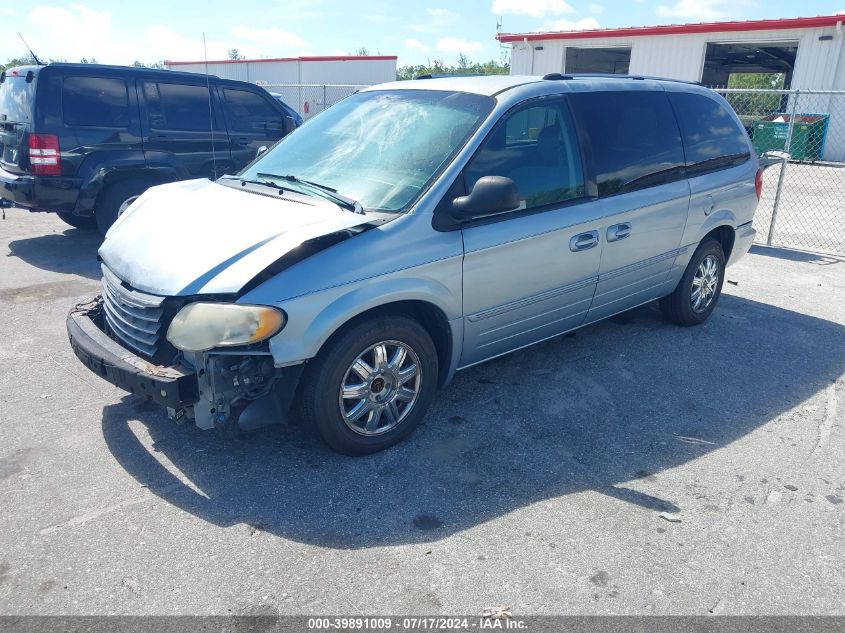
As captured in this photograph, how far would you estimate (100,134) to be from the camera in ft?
24.8

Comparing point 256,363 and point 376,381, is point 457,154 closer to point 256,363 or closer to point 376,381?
point 376,381

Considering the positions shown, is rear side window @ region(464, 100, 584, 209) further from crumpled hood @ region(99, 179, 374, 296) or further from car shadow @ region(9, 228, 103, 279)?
car shadow @ region(9, 228, 103, 279)

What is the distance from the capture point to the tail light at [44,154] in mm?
7223

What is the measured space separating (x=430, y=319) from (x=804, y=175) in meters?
17.9

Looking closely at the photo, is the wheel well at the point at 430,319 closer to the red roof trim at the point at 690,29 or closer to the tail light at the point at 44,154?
the tail light at the point at 44,154

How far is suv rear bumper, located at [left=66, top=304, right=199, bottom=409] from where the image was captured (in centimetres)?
314

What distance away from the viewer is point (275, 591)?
2713 millimetres

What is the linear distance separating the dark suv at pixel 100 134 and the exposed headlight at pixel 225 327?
15.4 feet

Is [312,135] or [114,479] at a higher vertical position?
[312,135]

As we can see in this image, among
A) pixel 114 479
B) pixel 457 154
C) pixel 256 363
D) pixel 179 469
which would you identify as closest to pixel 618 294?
pixel 457 154

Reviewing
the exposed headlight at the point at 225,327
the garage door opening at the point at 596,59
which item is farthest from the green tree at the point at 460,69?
the exposed headlight at the point at 225,327

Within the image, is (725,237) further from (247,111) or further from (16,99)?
(16,99)

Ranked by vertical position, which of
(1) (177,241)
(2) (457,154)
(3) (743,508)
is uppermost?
(2) (457,154)

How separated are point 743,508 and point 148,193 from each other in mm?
3924
